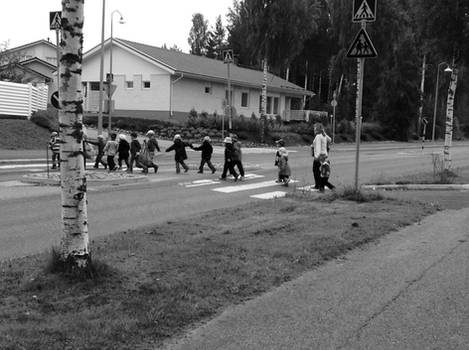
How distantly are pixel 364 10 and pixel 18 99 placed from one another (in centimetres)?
2350

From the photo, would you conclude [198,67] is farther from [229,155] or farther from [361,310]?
[361,310]

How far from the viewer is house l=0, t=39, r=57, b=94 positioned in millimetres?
40472

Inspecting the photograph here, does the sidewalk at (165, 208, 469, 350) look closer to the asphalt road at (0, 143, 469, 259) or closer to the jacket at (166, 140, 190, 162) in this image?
the asphalt road at (0, 143, 469, 259)

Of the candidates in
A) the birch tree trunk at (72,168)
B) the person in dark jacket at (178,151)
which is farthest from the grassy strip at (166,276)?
the person in dark jacket at (178,151)

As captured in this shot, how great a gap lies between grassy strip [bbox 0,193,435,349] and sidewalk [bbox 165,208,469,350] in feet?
0.84

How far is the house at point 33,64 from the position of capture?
40.5 metres

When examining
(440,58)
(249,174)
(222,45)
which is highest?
(222,45)

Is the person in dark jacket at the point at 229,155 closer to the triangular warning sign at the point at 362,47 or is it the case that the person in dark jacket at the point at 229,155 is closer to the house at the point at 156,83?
the triangular warning sign at the point at 362,47

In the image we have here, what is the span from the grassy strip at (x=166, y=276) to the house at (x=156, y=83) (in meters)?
31.8

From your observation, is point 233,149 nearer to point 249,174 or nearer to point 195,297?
point 249,174

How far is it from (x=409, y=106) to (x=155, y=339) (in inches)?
2240

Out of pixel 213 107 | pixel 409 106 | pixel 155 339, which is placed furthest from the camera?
pixel 409 106

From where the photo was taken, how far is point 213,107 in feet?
152

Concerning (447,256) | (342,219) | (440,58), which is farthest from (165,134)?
(447,256)
